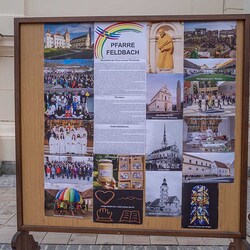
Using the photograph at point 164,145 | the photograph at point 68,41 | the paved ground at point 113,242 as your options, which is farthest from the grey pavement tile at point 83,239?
the photograph at point 68,41

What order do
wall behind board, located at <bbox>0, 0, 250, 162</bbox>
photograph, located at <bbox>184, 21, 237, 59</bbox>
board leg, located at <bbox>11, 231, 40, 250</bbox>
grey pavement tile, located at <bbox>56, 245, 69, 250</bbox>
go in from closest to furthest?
photograph, located at <bbox>184, 21, 237, 59</bbox> → board leg, located at <bbox>11, 231, 40, 250</bbox> → grey pavement tile, located at <bbox>56, 245, 69, 250</bbox> → wall behind board, located at <bbox>0, 0, 250, 162</bbox>

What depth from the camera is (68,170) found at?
3.17 metres

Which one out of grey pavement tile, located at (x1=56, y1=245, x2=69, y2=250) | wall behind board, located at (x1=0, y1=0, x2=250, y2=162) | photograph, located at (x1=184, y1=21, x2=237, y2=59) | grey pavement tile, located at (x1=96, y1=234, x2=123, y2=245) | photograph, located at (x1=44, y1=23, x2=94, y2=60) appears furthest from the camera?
wall behind board, located at (x1=0, y1=0, x2=250, y2=162)

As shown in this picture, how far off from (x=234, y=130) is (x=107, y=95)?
3.55 feet

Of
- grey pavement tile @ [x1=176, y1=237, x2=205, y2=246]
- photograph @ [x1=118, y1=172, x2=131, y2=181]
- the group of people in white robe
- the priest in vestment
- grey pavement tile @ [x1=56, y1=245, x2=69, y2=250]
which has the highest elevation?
the priest in vestment

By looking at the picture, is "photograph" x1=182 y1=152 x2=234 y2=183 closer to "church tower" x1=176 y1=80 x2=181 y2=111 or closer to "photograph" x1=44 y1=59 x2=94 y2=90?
"church tower" x1=176 y1=80 x2=181 y2=111

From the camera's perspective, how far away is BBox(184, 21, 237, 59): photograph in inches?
118

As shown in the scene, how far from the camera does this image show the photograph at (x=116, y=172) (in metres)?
3.10

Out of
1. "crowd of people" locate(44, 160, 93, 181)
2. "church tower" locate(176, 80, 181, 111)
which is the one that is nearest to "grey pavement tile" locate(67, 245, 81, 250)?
"crowd of people" locate(44, 160, 93, 181)

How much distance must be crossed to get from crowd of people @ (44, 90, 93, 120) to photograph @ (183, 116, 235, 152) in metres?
0.83

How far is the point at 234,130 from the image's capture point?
3020 millimetres

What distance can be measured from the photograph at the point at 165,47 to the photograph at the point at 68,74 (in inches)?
20.4

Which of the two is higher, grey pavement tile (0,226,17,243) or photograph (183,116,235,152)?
photograph (183,116,235,152)

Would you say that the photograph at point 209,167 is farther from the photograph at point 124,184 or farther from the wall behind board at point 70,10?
the wall behind board at point 70,10
